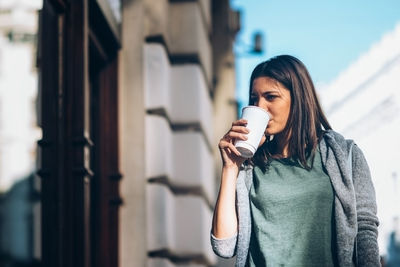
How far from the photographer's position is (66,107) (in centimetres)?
492

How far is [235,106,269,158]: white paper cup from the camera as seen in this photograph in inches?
117

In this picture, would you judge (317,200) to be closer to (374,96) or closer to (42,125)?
(42,125)

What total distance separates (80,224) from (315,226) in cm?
221

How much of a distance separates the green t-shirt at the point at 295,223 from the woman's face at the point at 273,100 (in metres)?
0.19

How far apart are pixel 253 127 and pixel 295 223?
0.34 m

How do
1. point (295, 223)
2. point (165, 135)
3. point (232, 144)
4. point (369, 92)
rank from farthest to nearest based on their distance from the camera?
point (369, 92)
point (165, 135)
point (232, 144)
point (295, 223)

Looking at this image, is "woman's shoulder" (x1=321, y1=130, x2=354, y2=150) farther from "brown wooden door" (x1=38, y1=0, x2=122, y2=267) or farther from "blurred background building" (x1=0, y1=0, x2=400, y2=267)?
"brown wooden door" (x1=38, y1=0, x2=122, y2=267)

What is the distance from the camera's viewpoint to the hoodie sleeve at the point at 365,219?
2.97 meters

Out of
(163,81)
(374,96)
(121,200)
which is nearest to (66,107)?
(121,200)

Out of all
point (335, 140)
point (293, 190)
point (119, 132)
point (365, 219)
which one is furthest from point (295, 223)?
point (119, 132)

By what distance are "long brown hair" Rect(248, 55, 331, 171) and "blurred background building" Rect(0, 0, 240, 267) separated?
1.74 m

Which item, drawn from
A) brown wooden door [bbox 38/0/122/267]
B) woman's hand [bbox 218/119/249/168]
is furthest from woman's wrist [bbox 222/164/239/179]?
brown wooden door [bbox 38/0/122/267]

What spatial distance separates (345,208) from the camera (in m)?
2.93

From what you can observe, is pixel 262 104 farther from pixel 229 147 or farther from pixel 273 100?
pixel 229 147
